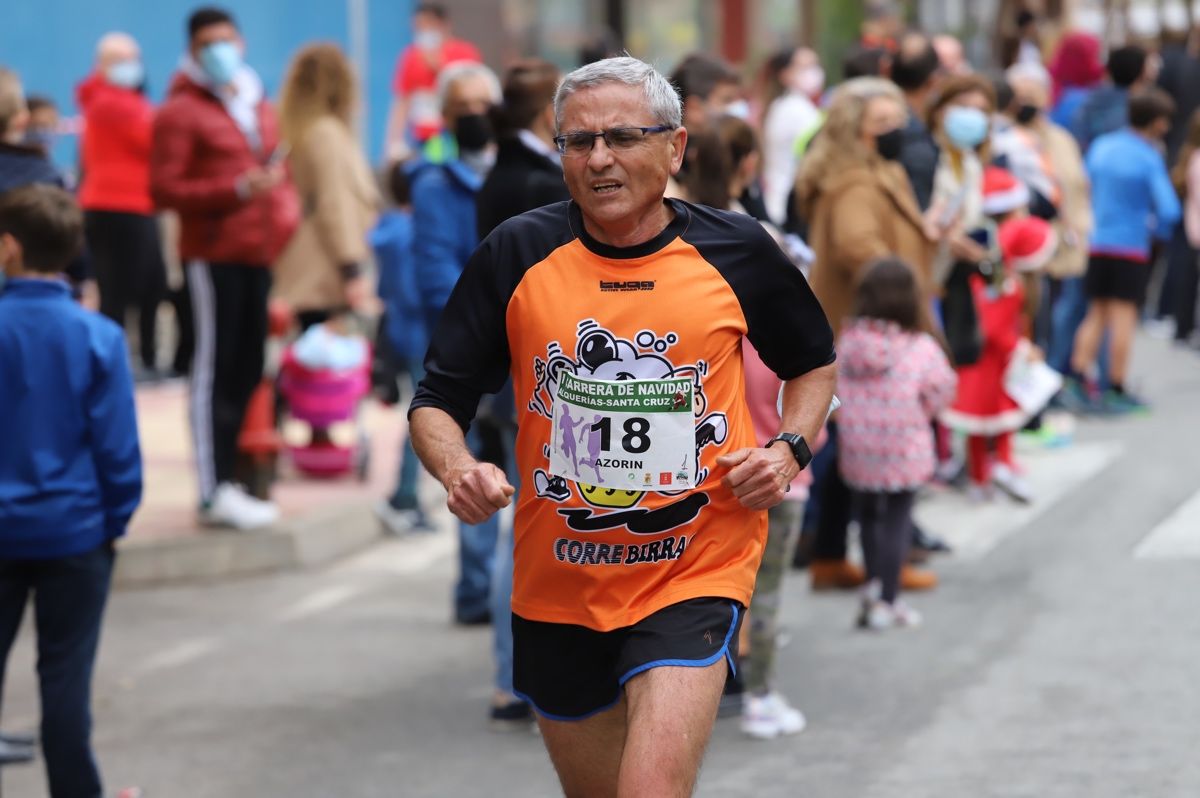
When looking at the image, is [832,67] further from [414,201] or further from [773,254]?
[773,254]

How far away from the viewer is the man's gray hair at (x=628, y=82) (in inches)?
171

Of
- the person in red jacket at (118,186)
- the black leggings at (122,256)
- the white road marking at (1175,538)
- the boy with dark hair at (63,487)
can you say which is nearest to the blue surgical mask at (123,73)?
the person in red jacket at (118,186)

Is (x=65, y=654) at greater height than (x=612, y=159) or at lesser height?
lesser

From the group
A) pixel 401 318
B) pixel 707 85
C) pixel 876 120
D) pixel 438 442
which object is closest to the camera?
pixel 438 442

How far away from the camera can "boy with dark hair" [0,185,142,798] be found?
566cm

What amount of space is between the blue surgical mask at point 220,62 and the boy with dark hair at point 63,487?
12.6 ft

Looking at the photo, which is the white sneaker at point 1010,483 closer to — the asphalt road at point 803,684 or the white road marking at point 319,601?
the asphalt road at point 803,684

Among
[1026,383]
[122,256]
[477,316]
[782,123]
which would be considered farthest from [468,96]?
[122,256]

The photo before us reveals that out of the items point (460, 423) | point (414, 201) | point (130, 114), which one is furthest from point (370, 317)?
point (460, 423)

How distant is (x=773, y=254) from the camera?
4.55 metres

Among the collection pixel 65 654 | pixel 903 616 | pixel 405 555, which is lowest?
pixel 405 555

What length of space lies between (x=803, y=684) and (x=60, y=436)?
2950mm

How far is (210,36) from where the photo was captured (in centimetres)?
940

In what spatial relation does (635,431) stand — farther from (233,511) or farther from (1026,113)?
(1026,113)
